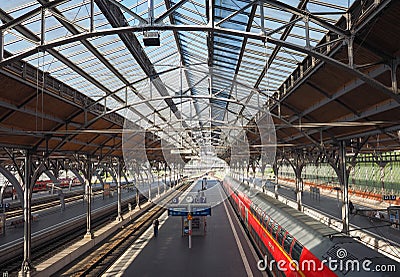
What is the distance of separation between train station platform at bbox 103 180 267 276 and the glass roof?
20.8 ft

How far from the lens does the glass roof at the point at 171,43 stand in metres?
8.15

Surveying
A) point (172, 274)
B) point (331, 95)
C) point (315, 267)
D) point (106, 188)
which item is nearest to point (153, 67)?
point (331, 95)

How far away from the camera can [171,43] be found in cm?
1412

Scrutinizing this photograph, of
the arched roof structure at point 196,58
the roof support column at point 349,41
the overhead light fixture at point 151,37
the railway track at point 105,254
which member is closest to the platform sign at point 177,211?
the railway track at point 105,254

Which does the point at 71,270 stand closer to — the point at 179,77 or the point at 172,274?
the point at 172,274

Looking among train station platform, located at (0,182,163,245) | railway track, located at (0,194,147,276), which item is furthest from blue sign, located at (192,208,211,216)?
train station platform, located at (0,182,163,245)

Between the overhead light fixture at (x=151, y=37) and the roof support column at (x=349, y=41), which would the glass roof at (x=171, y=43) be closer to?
the overhead light fixture at (x=151, y=37)

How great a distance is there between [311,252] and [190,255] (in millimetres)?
8611

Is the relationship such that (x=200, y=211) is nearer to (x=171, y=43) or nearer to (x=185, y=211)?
(x=185, y=211)

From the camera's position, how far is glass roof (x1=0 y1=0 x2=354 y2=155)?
26.7ft

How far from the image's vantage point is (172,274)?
42.5 feet

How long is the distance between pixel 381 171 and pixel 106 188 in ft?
98.2

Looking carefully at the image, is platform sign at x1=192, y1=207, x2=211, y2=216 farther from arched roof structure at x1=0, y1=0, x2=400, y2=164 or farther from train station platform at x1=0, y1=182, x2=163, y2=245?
train station platform at x1=0, y1=182, x2=163, y2=245

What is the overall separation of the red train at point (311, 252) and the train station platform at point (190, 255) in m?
1.17
